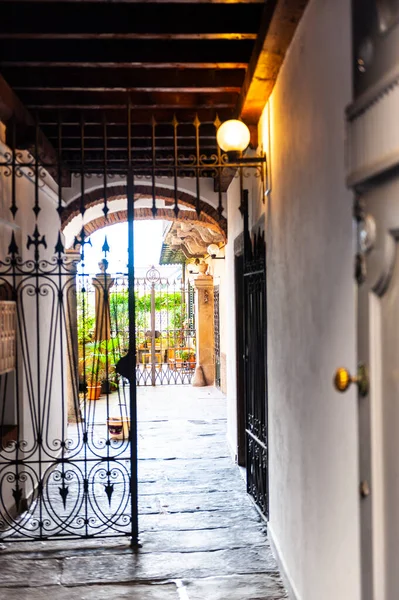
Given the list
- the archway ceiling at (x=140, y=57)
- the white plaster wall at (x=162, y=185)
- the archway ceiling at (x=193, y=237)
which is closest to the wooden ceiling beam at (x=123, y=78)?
the archway ceiling at (x=140, y=57)

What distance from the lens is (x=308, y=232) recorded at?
2.92 meters

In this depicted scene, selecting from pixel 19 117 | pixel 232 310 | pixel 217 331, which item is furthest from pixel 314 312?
pixel 217 331

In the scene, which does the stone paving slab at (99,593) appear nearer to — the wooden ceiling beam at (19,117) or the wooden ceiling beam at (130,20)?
the wooden ceiling beam at (19,117)

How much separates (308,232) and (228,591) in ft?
6.98

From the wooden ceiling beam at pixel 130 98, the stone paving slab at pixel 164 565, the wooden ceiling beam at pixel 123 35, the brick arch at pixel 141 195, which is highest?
the wooden ceiling beam at pixel 130 98

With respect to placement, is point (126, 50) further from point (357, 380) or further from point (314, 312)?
point (357, 380)

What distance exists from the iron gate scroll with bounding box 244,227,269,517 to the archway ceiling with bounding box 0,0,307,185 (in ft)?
3.87

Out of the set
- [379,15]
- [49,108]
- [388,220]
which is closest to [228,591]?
[388,220]

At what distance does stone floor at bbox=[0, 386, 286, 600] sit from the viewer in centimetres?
361

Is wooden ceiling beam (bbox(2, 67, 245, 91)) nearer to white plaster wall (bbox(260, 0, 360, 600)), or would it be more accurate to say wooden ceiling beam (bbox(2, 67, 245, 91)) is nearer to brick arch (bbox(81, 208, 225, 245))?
white plaster wall (bbox(260, 0, 360, 600))

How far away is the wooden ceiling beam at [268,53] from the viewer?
9.68 ft

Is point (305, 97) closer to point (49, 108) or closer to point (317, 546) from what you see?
point (317, 546)

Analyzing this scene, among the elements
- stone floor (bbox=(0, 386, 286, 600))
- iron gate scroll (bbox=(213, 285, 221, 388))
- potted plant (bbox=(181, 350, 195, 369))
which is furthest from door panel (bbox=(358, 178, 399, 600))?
potted plant (bbox=(181, 350, 195, 369))

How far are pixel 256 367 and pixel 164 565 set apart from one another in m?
1.74
